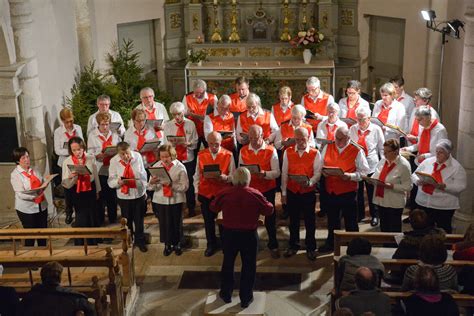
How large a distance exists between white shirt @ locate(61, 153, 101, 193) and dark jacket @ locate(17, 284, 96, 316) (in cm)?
318

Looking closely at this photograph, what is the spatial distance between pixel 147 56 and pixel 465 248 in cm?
964

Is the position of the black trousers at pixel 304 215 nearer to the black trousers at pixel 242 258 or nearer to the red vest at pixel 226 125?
the red vest at pixel 226 125

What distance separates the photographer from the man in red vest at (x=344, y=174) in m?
8.74

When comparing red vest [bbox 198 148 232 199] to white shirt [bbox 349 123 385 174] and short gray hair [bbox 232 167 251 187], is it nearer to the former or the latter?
short gray hair [bbox 232 167 251 187]

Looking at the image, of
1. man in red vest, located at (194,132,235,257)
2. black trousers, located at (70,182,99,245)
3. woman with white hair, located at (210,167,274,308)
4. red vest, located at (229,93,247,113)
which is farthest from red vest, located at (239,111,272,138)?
woman with white hair, located at (210,167,274,308)

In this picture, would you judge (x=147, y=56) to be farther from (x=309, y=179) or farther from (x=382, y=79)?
(x=309, y=179)

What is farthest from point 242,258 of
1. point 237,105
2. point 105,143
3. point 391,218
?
point 237,105

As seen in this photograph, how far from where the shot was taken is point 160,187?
901cm

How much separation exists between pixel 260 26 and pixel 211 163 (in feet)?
22.3

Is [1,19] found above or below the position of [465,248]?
above

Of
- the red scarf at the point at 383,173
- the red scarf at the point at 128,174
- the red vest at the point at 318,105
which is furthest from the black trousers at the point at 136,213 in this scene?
the red scarf at the point at 383,173

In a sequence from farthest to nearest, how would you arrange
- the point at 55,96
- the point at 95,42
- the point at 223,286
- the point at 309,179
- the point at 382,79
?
the point at 382,79 < the point at 95,42 < the point at 55,96 < the point at 309,179 < the point at 223,286

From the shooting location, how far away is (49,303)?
6129 millimetres

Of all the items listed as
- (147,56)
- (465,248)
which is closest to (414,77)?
(147,56)
